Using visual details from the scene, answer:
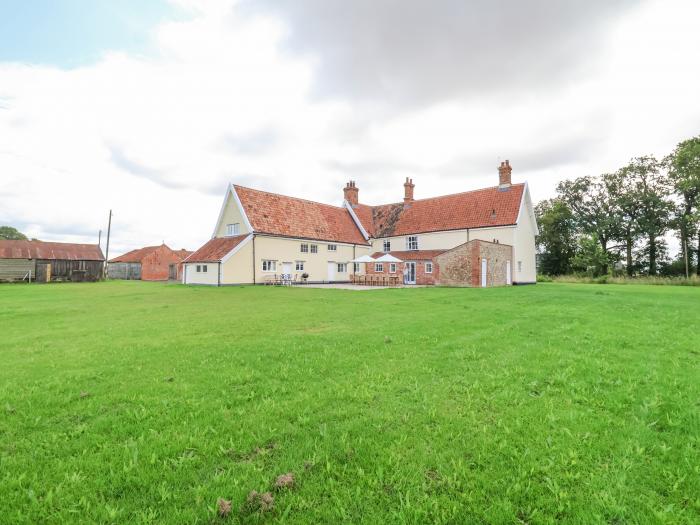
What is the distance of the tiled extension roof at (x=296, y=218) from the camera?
31.8 m

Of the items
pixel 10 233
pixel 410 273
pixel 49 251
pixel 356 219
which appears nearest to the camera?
pixel 410 273

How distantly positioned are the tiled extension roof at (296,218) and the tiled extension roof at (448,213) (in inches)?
137

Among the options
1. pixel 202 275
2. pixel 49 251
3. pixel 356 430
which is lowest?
pixel 356 430

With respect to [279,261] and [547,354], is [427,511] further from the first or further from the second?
[279,261]

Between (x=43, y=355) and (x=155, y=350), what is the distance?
77.3 inches

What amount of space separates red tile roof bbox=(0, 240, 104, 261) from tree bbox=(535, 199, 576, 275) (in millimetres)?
61430

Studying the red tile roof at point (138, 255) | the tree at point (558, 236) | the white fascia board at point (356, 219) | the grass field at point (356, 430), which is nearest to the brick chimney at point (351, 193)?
the white fascia board at point (356, 219)

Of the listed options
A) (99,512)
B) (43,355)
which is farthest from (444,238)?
(99,512)

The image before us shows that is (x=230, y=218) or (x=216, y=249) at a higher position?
(x=230, y=218)

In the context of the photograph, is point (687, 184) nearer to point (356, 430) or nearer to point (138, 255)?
point (356, 430)

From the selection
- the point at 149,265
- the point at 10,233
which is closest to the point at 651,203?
the point at 149,265

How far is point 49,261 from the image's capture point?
43344mm

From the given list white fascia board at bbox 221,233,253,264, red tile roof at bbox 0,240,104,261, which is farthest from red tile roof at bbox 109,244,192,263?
white fascia board at bbox 221,233,253,264

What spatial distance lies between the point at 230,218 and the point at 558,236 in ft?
144
